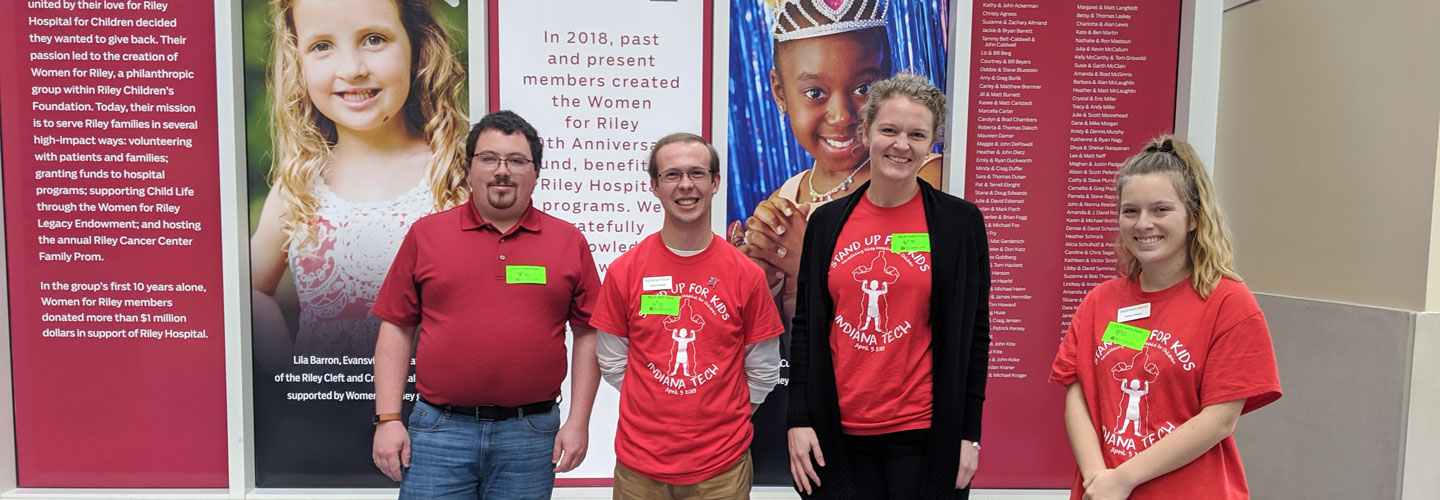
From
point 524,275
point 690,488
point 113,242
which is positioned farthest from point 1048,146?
point 113,242

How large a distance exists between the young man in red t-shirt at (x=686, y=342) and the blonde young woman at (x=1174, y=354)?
829mm

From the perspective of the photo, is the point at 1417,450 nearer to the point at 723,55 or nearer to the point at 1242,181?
the point at 1242,181

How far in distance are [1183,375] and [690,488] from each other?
46.2 inches

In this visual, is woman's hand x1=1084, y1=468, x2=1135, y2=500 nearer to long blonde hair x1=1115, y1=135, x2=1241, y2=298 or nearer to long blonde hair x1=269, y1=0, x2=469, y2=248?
long blonde hair x1=1115, y1=135, x2=1241, y2=298

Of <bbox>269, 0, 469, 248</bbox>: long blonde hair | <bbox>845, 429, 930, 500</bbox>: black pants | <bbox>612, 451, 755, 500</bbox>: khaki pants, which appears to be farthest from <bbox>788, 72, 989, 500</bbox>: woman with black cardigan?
<bbox>269, 0, 469, 248</bbox>: long blonde hair

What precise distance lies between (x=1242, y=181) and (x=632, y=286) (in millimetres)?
2855

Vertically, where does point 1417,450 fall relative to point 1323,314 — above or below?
below

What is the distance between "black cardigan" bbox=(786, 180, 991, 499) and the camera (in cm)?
155

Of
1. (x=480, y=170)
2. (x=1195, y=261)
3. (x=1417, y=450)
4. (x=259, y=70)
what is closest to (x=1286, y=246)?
(x=1417, y=450)

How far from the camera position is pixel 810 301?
5.41 ft

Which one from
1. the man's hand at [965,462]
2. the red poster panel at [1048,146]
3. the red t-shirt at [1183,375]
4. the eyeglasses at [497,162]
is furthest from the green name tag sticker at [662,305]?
the red poster panel at [1048,146]

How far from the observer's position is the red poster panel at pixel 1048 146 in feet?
9.85

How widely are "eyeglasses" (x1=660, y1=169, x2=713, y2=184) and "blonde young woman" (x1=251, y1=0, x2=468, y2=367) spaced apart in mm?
1544

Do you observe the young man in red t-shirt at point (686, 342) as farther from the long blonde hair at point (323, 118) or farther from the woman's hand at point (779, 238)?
the long blonde hair at point (323, 118)
